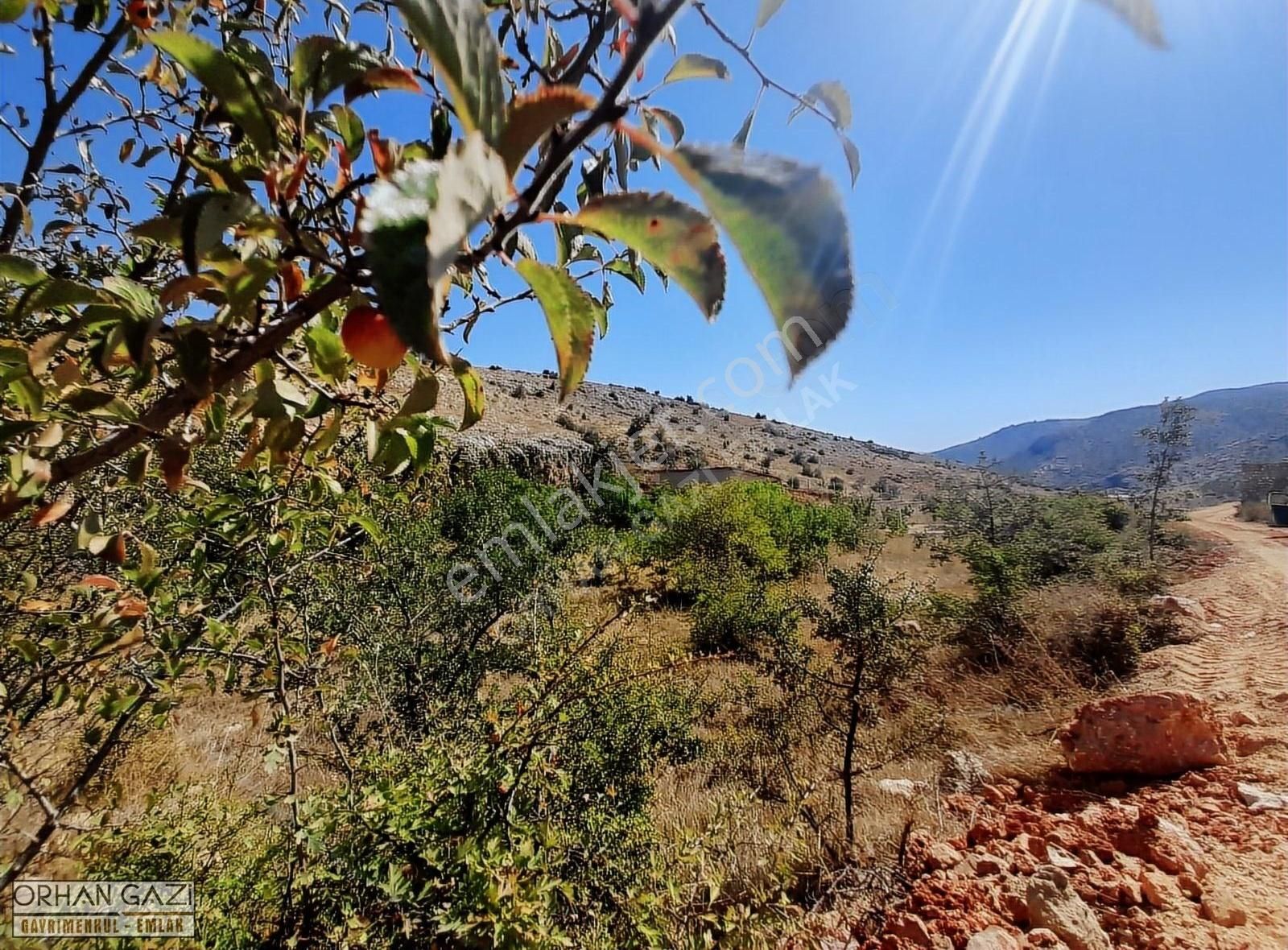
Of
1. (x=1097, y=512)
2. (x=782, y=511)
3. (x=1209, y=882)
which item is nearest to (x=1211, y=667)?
(x=1209, y=882)

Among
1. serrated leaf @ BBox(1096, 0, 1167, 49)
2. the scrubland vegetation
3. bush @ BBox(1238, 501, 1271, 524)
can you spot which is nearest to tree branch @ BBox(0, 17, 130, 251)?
the scrubland vegetation

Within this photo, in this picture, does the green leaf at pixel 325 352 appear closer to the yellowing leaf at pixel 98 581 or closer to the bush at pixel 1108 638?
the yellowing leaf at pixel 98 581

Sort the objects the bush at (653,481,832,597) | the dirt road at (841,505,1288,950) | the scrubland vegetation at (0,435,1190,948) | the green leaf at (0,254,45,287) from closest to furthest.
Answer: the green leaf at (0,254,45,287), the scrubland vegetation at (0,435,1190,948), the dirt road at (841,505,1288,950), the bush at (653,481,832,597)

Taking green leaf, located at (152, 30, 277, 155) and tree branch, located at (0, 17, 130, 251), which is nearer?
green leaf, located at (152, 30, 277, 155)

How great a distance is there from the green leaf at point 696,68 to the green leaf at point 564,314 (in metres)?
0.19

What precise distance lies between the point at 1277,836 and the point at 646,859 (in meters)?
3.14

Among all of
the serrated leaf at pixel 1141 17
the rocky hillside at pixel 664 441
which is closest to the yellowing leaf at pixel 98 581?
the serrated leaf at pixel 1141 17

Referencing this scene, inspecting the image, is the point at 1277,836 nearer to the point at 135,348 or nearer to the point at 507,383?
the point at 135,348

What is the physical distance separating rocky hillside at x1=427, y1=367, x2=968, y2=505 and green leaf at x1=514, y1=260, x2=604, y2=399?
9.40m

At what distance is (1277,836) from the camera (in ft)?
8.20

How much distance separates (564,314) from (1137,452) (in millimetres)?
25227

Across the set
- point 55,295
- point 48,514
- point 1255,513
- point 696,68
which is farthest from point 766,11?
point 1255,513

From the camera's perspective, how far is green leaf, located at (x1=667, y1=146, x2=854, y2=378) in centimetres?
21

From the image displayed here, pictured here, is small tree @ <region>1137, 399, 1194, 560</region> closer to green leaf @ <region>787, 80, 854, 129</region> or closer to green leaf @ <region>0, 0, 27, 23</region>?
green leaf @ <region>787, 80, 854, 129</region>
